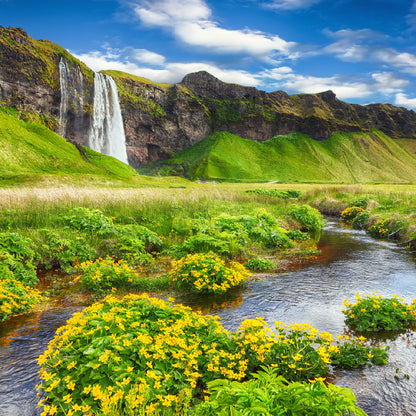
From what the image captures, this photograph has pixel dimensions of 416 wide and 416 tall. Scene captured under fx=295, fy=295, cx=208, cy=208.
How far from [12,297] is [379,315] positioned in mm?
8664

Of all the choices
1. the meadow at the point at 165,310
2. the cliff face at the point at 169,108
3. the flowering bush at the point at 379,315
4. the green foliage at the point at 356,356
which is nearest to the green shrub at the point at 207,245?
the meadow at the point at 165,310

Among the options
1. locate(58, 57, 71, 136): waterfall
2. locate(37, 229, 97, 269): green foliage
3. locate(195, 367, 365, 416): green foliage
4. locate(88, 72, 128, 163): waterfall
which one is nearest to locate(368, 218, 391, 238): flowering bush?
locate(37, 229, 97, 269): green foliage

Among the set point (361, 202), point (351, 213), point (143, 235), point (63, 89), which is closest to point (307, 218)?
point (351, 213)

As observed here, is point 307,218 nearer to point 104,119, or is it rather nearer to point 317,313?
point 317,313

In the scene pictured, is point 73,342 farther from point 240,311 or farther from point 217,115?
point 217,115

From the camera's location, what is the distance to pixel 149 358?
4.22 m

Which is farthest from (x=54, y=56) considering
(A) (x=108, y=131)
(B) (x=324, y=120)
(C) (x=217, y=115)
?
(B) (x=324, y=120)

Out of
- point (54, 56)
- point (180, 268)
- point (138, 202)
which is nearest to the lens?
point (180, 268)

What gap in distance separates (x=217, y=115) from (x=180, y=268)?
518ft

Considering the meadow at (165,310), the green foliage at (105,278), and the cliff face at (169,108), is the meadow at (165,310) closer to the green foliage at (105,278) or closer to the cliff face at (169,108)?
the green foliage at (105,278)

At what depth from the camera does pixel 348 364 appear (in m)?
5.46

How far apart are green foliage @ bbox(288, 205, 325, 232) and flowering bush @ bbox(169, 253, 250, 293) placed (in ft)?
37.4

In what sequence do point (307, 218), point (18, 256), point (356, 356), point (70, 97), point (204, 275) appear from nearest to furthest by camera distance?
1. point (356, 356)
2. point (204, 275)
3. point (18, 256)
4. point (307, 218)
5. point (70, 97)

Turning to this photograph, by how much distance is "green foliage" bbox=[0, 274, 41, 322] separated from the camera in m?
6.67
